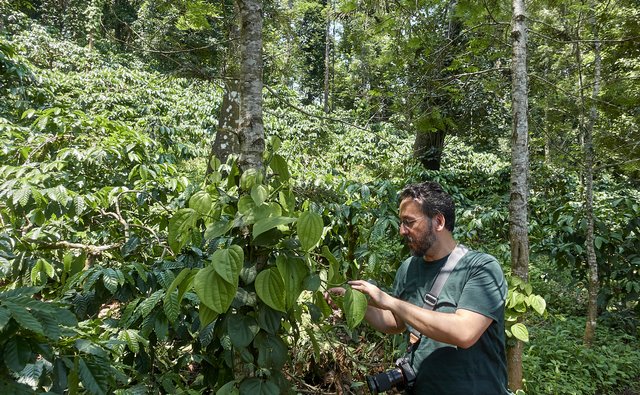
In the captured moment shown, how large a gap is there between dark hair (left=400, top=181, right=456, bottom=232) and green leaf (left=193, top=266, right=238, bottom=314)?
0.92 m

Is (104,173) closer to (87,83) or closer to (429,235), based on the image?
(429,235)

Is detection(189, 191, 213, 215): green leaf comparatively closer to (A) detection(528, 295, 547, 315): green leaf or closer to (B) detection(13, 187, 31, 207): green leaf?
(B) detection(13, 187, 31, 207): green leaf

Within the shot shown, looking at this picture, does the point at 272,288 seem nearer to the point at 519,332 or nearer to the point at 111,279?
the point at 111,279

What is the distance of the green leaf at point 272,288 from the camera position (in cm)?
133

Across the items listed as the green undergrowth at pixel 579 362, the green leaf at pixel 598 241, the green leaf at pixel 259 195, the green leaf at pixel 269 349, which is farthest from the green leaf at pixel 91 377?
the green leaf at pixel 598 241

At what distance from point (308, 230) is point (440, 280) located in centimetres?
71

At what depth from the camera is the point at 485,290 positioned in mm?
1608

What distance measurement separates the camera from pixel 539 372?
3.49m

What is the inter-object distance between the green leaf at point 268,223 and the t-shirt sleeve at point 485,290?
76cm

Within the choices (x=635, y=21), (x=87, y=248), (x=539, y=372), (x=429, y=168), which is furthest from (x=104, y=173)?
(x=429, y=168)

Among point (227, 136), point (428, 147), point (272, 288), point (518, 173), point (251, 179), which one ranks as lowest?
point (272, 288)

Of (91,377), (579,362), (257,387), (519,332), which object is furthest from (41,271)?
(579,362)

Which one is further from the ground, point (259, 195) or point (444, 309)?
point (259, 195)

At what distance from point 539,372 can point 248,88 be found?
321 centimetres
